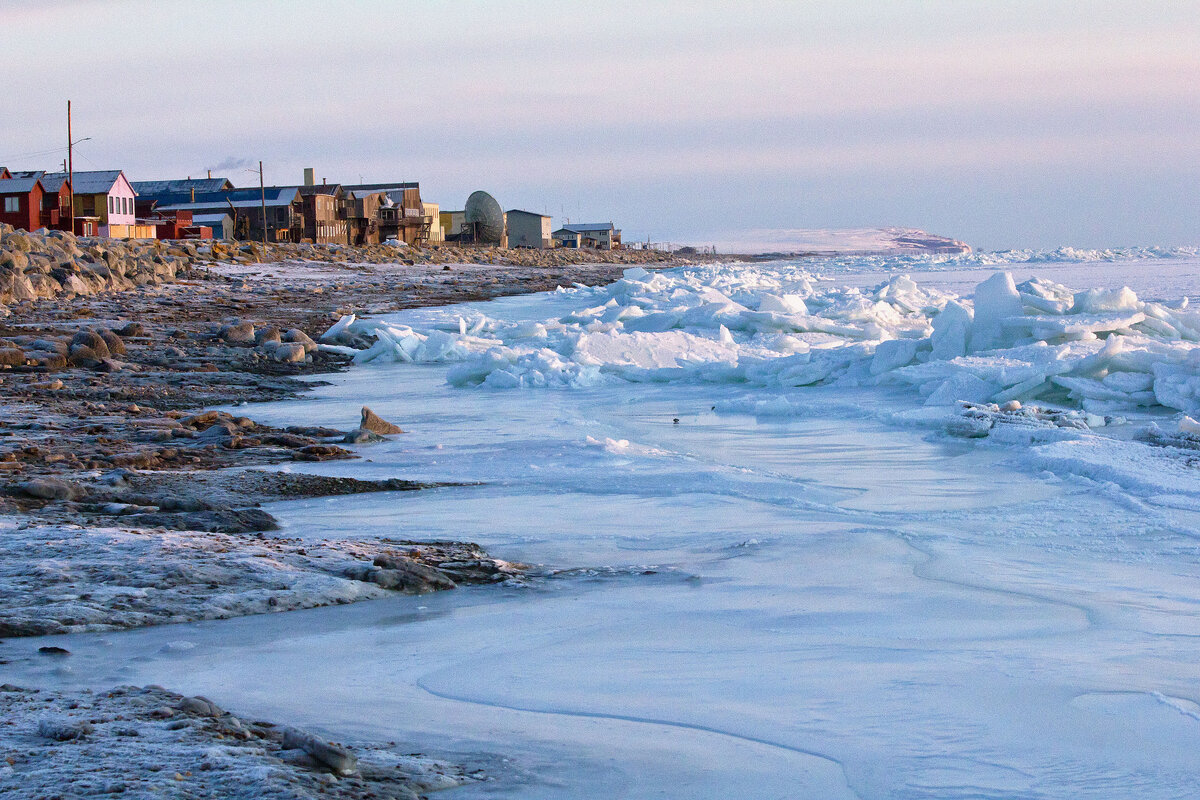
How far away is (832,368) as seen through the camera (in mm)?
9789

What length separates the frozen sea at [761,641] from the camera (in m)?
2.24

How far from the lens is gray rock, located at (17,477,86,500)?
4445 mm

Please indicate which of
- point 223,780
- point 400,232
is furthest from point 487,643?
point 400,232

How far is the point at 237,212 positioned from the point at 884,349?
45.1 metres

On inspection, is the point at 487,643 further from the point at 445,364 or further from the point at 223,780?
the point at 445,364

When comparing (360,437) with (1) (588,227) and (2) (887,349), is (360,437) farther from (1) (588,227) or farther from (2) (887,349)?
(1) (588,227)

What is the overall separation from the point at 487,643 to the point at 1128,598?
1.92 meters

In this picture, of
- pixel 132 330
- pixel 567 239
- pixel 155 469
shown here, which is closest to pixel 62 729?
pixel 155 469

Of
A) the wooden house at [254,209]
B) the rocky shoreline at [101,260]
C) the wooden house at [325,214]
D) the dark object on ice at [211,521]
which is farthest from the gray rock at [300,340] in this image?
the wooden house at [325,214]

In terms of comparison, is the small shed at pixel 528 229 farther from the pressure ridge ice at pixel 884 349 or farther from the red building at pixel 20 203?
the pressure ridge ice at pixel 884 349

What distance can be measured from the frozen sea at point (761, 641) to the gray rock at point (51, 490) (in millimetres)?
872

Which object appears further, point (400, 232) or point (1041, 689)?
point (400, 232)

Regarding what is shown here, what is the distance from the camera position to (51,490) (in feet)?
14.7

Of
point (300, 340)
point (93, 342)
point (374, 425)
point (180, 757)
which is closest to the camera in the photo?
point (180, 757)
